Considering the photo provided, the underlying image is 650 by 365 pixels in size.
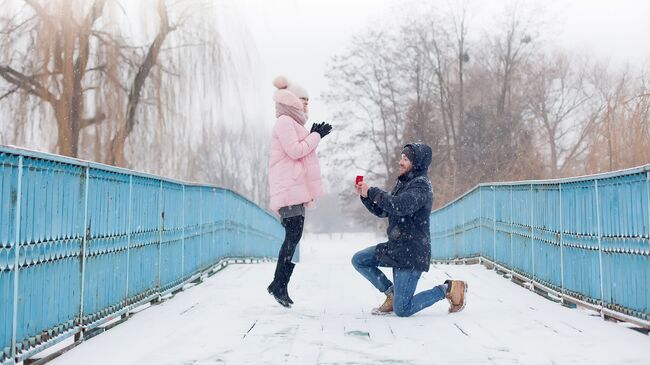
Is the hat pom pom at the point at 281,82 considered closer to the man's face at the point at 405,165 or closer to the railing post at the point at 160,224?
the man's face at the point at 405,165

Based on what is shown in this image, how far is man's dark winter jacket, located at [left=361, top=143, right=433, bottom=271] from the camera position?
233 inches

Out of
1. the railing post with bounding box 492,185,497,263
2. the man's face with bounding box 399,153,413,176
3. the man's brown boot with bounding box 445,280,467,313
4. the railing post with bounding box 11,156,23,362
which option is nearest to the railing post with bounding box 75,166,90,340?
the railing post with bounding box 11,156,23,362

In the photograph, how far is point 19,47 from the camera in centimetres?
1318

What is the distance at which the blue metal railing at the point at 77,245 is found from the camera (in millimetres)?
3869

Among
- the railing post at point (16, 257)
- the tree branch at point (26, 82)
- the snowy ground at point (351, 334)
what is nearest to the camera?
the railing post at point (16, 257)

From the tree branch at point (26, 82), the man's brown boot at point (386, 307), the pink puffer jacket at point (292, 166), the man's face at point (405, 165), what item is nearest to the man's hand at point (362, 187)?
the man's face at point (405, 165)

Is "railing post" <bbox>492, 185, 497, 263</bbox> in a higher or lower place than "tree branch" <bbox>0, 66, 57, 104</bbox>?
lower

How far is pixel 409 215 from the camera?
6074 mm

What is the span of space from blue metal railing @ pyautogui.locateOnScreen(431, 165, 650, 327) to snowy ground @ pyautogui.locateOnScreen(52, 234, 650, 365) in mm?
234

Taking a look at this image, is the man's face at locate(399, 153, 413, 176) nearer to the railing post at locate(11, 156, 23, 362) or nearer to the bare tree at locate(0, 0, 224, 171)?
the railing post at locate(11, 156, 23, 362)

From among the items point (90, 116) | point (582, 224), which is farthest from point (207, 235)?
point (582, 224)

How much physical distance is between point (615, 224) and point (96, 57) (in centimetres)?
1064

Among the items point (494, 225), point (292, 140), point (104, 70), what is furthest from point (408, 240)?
point (104, 70)

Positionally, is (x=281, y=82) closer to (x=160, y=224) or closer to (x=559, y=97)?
(x=160, y=224)
